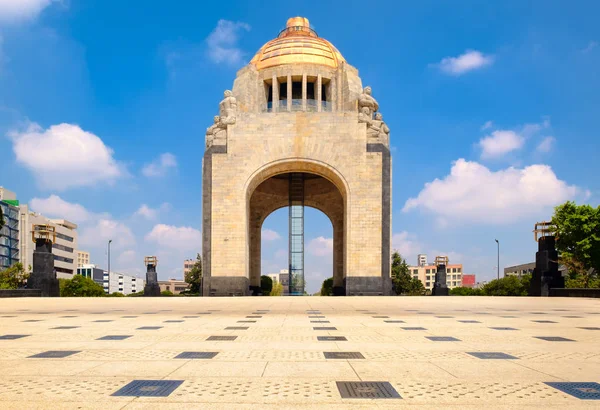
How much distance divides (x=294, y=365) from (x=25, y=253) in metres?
102

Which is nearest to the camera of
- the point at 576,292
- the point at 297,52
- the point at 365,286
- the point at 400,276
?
the point at 576,292

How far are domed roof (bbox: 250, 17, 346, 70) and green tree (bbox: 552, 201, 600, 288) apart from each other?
21.1m

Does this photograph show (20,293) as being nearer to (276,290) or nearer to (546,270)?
(276,290)

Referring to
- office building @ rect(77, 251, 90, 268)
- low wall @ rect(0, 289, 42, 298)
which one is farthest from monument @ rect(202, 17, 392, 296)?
office building @ rect(77, 251, 90, 268)

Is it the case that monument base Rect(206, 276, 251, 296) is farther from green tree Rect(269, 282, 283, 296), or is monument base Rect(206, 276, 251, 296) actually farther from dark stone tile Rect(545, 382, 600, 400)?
dark stone tile Rect(545, 382, 600, 400)

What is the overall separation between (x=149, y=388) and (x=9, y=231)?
319ft

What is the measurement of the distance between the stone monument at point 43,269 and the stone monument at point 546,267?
2881 cm

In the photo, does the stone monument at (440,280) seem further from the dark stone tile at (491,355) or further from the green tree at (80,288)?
the dark stone tile at (491,355)

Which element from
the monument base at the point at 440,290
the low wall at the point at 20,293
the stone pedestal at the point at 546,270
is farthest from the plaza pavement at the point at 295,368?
the monument base at the point at 440,290

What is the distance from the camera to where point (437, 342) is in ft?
23.5

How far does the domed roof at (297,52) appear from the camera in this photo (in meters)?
38.4

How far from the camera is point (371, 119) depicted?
32.6 metres

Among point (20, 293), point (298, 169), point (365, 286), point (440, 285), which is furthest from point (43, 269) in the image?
point (440, 285)

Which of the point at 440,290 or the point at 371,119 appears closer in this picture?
the point at 371,119
